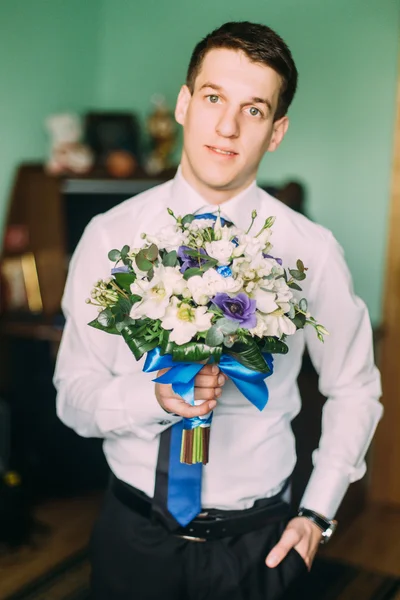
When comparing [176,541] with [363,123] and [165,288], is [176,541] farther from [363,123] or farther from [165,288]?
[363,123]

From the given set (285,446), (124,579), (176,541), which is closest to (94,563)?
(124,579)

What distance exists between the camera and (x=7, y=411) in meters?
3.43

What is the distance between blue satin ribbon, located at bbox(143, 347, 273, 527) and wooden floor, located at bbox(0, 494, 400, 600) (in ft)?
5.09

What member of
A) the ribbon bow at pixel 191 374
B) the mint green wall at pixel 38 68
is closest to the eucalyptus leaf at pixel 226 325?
the ribbon bow at pixel 191 374

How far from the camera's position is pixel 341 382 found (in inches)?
65.7

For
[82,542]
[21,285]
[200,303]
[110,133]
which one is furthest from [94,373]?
[110,133]

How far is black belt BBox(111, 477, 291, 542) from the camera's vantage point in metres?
1.55

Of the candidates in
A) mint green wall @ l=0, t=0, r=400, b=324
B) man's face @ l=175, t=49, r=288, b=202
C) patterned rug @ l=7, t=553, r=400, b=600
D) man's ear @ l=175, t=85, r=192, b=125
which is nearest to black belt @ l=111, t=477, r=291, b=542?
man's face @ l=175, t=49, r=288, b=202

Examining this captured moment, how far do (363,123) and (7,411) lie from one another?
2.09m

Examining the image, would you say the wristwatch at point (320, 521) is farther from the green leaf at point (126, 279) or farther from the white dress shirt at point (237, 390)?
the green leaf at point (126, 279)

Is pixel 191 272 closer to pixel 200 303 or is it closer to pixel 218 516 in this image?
pixel 200 303

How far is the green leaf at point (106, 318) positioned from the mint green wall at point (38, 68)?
239 cm

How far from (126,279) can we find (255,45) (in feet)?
1.74

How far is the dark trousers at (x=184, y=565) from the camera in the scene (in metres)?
1.54
